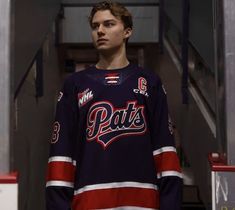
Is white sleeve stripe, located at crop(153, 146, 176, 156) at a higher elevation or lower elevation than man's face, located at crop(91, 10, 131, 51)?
lower

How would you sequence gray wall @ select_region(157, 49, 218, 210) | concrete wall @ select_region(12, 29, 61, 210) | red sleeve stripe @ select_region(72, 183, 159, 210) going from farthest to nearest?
gray wall @ select_region(157, 49, 218, 210), concrete wall @ select_region(12, 29, 61, 210), red sleeve stripe @ select_region(72, 183, 159, 210)

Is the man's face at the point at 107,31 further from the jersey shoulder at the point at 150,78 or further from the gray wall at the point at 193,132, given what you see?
the gray wall at the point at 193,132

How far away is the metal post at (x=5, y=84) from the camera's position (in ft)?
4.91

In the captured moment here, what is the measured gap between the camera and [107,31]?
181 centimetres

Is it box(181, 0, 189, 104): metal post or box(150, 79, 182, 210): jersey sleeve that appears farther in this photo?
box(181, 0, 189, 104): metal post

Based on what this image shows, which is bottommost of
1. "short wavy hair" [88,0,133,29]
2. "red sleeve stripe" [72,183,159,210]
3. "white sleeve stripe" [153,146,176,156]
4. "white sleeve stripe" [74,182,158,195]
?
"red sleeve stripe" [72,183,159,210]

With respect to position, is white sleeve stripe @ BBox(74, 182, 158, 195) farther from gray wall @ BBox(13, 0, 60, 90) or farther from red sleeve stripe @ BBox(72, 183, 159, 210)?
gray wall @ BBox(13, 0, 60, 90)

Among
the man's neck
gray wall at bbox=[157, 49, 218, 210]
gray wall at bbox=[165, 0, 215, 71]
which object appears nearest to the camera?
the man's neck

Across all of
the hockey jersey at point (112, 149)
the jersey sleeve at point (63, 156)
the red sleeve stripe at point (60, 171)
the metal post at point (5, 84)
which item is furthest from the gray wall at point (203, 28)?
the metal post at point (5, 84)

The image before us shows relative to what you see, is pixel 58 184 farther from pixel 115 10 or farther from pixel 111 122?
pixel 115 10

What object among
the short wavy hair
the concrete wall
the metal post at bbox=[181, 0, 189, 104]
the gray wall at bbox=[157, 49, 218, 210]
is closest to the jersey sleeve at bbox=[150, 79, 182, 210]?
the short wavy hair

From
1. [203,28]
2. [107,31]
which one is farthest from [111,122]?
[203,28]

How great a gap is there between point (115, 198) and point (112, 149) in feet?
0.56

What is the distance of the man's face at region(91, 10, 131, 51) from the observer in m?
1.80
